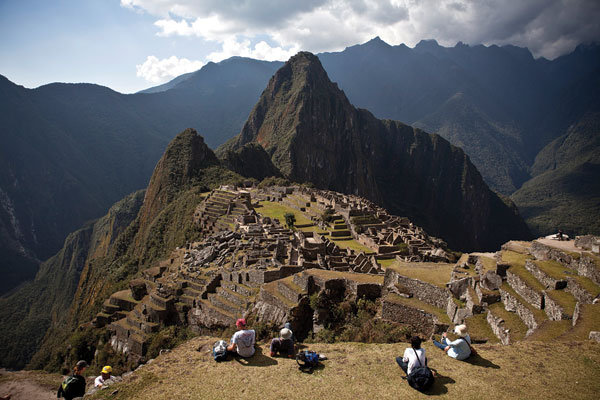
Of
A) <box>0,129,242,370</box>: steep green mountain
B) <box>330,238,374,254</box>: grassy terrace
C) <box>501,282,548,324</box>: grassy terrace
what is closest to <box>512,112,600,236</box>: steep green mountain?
<box>330,238,374,254</box>: grassy terrace

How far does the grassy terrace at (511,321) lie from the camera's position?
10.3 m

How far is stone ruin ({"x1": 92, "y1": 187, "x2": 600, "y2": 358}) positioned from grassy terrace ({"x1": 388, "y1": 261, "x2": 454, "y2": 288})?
0.19m

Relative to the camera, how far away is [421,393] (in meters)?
7.62

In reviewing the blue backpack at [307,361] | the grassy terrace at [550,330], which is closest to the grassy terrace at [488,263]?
the grassy terrace at [550,330]

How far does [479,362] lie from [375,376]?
2.49 m

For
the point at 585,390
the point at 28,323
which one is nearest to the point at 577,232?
the point at 585,390

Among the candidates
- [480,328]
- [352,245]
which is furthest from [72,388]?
[352,245]

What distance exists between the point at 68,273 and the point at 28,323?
30446mm

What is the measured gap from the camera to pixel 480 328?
36.8 ft

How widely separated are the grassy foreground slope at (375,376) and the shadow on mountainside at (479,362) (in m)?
0.02

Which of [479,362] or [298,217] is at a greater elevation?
[298,217]

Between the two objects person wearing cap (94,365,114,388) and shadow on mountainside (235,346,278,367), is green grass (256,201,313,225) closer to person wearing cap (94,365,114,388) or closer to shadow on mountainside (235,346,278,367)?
person wearing cap (94,365,114,388)

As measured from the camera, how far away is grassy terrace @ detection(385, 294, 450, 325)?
1256 centimetres

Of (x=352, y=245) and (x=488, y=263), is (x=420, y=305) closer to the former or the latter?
(x=488, y=263)
